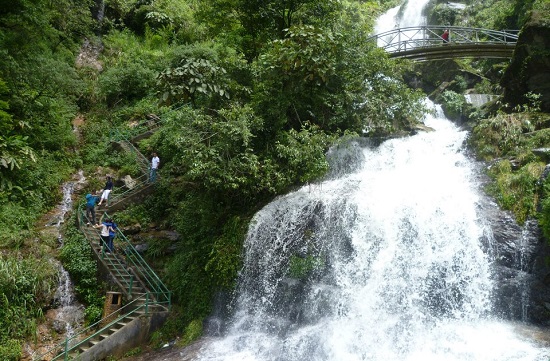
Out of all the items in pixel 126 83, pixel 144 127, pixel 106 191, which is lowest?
pixel 106 191

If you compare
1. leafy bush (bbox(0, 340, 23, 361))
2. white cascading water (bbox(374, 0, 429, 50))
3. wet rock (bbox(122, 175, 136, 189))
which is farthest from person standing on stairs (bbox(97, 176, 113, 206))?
white cascading water (bbox(374, 0, 429, 50))

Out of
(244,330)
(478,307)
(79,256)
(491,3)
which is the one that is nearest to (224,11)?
(79,256)

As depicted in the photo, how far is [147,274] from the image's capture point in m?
13.7

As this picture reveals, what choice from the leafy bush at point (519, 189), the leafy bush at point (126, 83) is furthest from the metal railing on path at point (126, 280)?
the leafy bush at point (519, 189)

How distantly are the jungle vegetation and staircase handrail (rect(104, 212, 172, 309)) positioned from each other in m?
0.36

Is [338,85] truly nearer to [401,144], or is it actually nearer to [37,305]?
[401,144]

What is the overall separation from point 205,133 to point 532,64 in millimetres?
11214

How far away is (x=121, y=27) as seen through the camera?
2816 cm

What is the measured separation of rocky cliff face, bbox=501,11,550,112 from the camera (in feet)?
48.3

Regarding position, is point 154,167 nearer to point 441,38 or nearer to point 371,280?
point 371,280

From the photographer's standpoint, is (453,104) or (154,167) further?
(453,104)

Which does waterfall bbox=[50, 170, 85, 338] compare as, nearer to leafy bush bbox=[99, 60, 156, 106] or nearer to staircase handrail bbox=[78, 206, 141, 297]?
staircase handrail bbox=[78, 206, 141, 297]

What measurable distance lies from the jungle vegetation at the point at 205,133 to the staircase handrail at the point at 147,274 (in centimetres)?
36

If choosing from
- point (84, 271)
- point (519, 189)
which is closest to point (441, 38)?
point (519, 189)
